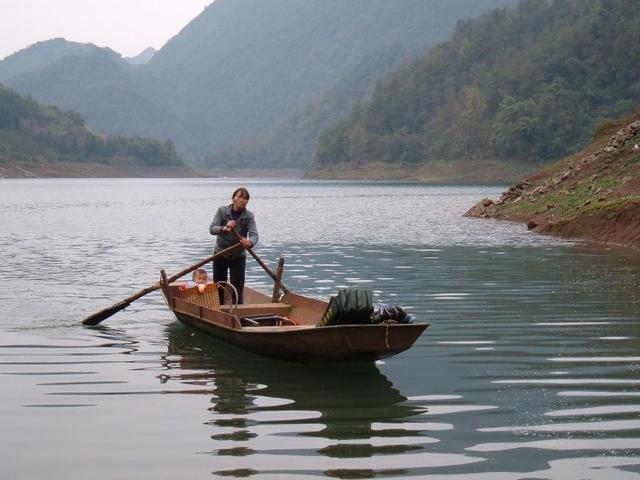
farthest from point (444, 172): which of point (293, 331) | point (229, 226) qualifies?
point (293, 331)

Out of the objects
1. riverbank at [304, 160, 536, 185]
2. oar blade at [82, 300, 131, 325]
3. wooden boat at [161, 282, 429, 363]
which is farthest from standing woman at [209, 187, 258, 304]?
riverbank at [304, 160, 536, 185]

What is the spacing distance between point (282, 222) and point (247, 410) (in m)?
40.5

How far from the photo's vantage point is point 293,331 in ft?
38.3

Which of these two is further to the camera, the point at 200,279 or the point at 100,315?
the point at 200,279

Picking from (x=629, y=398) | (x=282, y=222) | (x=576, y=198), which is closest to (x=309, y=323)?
(x=629, y=398)

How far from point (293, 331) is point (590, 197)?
30.0 m

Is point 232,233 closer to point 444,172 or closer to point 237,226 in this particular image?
point 237,226

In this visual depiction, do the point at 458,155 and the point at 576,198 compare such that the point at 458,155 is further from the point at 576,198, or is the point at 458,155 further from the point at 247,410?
the point at 247,410

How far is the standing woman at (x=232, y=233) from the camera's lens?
15281 mm

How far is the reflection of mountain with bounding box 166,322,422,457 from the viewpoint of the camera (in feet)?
33.0

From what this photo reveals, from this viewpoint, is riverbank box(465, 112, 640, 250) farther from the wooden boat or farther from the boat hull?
the boat hull

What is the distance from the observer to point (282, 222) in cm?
5106

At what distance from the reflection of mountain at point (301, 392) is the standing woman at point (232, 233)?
208 centimetres

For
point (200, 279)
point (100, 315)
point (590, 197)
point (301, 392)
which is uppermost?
point (590, 197)
